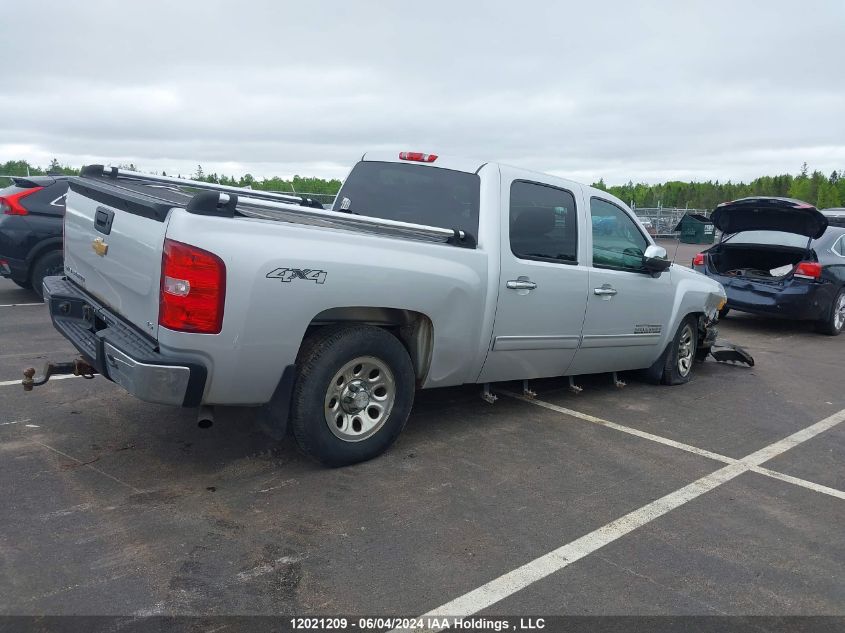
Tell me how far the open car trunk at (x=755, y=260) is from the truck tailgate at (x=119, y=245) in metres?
8.92

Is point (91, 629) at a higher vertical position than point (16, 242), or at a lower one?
lower

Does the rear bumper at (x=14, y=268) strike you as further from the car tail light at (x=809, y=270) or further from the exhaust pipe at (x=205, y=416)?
the car tail light at (x=809, y=270)

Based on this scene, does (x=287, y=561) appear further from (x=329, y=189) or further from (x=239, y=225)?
(x=329, y=189)

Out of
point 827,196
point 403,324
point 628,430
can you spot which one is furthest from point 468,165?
point 827,196

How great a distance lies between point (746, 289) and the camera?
1078 cm

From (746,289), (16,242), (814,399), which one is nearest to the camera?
(814,399)

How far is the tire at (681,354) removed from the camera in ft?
23.3

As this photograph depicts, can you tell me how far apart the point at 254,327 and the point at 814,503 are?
3401 mm

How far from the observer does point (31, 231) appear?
31.3 feet

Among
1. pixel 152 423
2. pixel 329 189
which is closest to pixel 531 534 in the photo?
pixel 152 423

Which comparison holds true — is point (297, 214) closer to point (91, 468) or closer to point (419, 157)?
point (419, 157)

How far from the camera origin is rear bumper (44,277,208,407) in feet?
12.3

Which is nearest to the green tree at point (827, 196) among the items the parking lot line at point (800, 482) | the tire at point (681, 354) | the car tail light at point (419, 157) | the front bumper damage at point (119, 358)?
the tire at point (681, 354)

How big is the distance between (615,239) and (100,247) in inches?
156
